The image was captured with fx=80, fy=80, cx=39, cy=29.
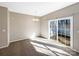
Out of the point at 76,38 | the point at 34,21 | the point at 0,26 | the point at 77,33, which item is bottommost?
the point at 76,38

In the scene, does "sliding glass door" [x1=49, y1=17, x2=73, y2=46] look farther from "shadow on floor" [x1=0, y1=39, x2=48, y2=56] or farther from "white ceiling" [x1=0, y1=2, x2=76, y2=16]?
"shadow on floor" [x1=0, y1=39, x2=48, y2=56]

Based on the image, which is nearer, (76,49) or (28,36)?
(76,49)

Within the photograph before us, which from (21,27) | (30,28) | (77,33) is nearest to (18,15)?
(21,27)

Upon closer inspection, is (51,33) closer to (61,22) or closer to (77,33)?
(61,22)

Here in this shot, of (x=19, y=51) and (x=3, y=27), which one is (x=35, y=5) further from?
(x=19, y=51)

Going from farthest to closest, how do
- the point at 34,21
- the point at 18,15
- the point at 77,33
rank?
the point at 34,21
the point at 18,15
the point at 77,33

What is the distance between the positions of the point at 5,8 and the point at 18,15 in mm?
2128

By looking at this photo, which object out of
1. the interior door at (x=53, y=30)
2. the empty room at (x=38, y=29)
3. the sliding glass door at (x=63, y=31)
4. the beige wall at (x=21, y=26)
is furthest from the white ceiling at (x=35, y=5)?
the interior door at (x=53, y=30)

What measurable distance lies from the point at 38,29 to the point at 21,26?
8.73ft

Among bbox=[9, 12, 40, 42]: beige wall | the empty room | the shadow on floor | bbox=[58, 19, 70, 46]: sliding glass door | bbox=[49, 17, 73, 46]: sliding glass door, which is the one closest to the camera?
the shadow on floor

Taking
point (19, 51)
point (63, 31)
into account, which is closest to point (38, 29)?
point (63, 31)

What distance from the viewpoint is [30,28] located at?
8.61 meters

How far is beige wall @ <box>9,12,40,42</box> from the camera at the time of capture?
22.0ft

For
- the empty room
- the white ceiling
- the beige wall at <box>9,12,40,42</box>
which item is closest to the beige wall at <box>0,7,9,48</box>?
the empty room
